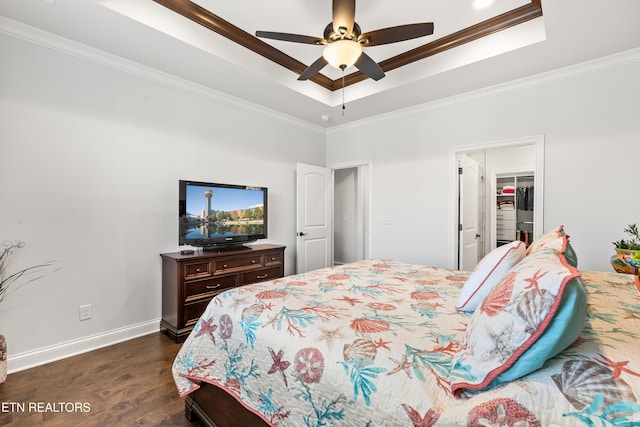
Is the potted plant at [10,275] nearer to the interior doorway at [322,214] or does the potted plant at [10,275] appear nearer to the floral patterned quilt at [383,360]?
the floral patterned quilt at [383,360]

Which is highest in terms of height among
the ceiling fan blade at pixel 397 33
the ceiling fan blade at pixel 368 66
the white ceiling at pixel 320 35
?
the white ceiling at pixel 320 35

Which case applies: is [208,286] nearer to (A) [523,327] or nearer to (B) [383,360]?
(B) [383,360]

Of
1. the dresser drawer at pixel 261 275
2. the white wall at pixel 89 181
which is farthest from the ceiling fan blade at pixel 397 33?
the dresser drawer at pixel 261 275

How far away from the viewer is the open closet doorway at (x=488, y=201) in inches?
144

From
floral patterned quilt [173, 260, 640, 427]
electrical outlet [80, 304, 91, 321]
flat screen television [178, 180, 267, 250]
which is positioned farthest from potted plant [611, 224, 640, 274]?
electrical outlet [80, 304, 91, 321]

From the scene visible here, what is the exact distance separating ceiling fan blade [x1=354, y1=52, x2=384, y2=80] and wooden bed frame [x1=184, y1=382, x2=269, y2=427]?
7.85 feet

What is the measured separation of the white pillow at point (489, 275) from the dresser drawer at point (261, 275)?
2.35 meters

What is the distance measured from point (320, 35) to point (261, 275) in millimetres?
2622

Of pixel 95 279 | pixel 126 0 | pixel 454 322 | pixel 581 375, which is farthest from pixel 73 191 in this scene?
pixel 581 375

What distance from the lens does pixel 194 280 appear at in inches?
111

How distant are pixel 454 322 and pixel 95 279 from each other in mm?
2983

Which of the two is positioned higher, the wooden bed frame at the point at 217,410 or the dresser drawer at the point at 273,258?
the dresser drawer at the point at 273,258

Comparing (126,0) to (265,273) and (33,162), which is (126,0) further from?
(265,273)

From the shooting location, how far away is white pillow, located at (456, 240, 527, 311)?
4.44ft
